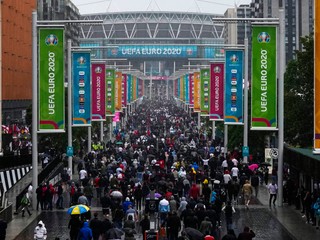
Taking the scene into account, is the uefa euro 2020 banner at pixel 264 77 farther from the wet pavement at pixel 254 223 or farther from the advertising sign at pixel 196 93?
the advertising sign at pixel 196 93

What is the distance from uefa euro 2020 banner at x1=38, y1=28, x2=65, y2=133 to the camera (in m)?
38.2

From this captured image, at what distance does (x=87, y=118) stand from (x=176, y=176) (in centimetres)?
817

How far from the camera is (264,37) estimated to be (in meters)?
38.5

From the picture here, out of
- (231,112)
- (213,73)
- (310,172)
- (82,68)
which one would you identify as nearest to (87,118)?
(82,68)

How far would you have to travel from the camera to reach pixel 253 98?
130ft

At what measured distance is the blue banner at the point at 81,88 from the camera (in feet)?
170

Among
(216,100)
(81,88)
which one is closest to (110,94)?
(216,100)

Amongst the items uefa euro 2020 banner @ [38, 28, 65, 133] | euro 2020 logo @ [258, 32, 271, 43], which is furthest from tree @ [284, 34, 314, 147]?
uefa euro 2020 banner @ [38, 28, 65, 133]

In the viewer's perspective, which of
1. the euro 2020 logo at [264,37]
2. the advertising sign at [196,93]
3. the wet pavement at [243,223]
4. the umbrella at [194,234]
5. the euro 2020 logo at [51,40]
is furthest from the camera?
the advertising sign at [196,93]

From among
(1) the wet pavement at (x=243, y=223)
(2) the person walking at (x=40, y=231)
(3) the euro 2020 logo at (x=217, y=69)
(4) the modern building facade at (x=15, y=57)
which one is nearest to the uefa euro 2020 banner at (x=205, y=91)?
(3) the euro 2020 logo at (x=217, y=69)

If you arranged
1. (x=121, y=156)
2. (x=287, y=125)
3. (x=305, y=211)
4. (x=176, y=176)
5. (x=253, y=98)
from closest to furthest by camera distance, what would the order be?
(x=305, y=211) → (x=253, y=98) → (x=176, y=176) → (x=287, y=125) → (x=121, y=156)

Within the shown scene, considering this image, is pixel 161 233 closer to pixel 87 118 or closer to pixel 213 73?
pixel 87 118

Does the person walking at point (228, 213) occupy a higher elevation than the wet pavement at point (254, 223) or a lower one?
higher

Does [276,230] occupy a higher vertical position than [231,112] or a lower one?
lower
